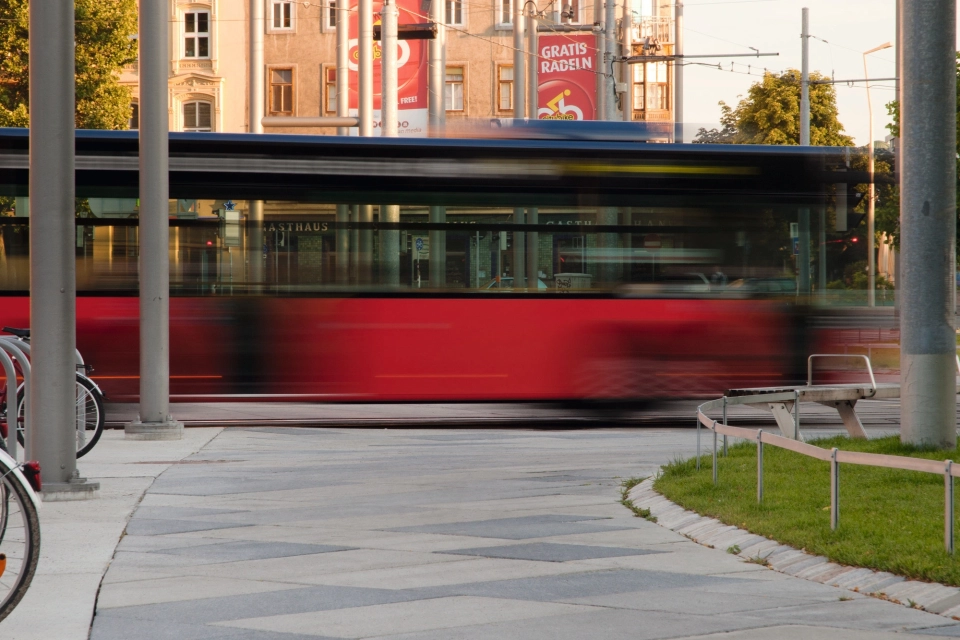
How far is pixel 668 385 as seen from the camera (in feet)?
47.3

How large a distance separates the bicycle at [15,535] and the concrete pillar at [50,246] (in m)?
4.02

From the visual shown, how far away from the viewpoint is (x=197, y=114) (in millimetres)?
47312

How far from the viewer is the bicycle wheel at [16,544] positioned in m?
4.82

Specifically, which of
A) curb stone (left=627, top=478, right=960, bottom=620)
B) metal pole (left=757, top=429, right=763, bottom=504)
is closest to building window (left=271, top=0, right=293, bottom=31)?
curb stone (left=627, top=478, right=960, bottom=620)

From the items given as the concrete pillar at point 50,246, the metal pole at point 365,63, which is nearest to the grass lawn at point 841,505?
the concrete pillar at point 50,246

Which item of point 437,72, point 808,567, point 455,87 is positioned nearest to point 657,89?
point 455,87

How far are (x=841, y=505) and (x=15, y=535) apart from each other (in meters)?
4.67

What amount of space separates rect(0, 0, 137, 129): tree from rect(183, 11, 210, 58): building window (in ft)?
51.0

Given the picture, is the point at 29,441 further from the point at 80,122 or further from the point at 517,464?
the point at 80,122

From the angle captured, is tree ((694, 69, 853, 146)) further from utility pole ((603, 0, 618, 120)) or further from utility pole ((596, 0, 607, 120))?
utility pole ((603, 0, 618, 120))

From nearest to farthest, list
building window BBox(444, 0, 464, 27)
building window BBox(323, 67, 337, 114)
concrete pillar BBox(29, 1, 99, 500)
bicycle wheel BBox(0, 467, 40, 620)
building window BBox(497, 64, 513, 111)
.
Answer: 1. bicycle wheel BBox(0, 467, 40, 620)
2. concrete pillar BBox(29, 1, 99, 500)
3. building window BBox(323, 67, 337, 114)
4. building window BBox(444, 0, 464, 27)
5. building window BBox(497, 64, 513, 111)

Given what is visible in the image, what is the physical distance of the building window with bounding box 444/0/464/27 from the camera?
4853 centimetres

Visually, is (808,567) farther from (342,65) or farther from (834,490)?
(342,65)

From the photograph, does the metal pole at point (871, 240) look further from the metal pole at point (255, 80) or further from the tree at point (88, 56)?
the tree at point (88, 56)
